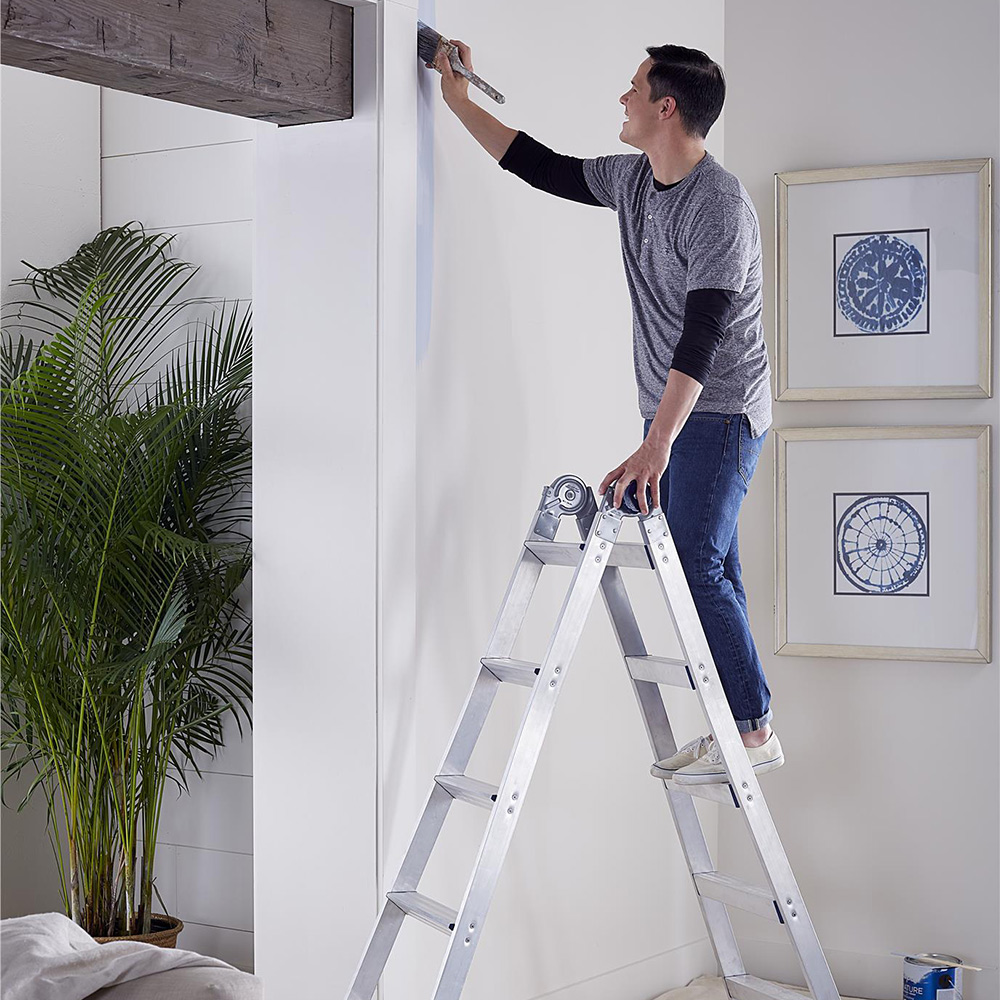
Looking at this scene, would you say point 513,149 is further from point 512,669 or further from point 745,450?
point 512,669

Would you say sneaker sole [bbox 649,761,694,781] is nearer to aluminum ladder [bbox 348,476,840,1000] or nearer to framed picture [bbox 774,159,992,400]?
aluminum ladder [bbox 348,476,840,1000]

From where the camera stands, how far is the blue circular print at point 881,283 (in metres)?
3.32

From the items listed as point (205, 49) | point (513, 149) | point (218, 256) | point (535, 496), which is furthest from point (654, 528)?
point (218, 256)

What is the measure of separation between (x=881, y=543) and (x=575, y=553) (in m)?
1.25

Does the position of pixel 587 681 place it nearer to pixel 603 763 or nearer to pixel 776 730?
pixel 603 763

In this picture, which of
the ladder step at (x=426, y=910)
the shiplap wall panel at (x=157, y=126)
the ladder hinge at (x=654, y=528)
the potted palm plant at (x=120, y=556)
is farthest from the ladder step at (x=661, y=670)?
the shiplap wall panel at (x=157, y=126)

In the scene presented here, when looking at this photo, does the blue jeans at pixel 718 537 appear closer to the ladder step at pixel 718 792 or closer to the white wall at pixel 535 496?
the ladder step at pixel 718 792

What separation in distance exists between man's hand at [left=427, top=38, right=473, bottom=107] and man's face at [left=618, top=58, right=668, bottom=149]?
31 cm

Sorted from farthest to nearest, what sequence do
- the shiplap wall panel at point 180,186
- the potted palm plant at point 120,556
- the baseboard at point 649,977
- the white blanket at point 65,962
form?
1. the shiplap wall panel at point 180,186
2. the baseboard at point 649,977
3. the potted palm plant at point 120,556
4. the white blanket at point 65,962

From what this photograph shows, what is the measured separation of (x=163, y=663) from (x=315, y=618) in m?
0.73

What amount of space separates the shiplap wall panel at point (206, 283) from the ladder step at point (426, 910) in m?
1.07

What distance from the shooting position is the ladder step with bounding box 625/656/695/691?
8.03ft

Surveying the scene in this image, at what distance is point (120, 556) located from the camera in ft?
9.96

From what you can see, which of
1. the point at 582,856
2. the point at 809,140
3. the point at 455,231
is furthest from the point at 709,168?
the point at 582,856
